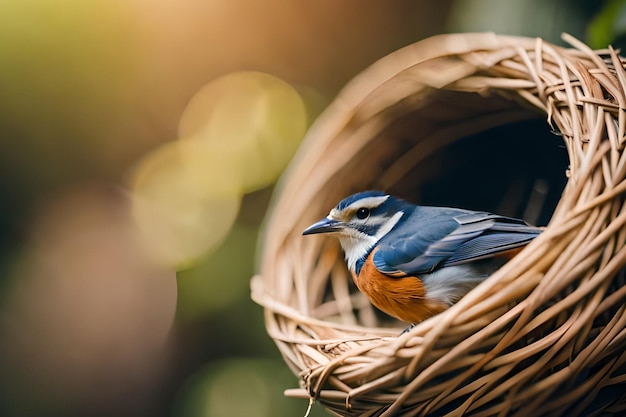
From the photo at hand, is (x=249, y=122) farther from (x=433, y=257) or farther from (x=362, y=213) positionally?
(x=433, y=257)

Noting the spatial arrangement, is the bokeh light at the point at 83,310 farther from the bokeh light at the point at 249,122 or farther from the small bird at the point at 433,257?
the small bird at the point at 433,257

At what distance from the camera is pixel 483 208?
46.6 inches

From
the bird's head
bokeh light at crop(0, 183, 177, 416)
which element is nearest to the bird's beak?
the bird's head

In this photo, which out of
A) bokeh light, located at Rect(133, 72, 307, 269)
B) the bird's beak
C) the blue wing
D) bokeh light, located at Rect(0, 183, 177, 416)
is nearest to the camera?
the blue wing

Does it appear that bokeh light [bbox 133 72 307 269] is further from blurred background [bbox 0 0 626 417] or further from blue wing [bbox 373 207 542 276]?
blue wing [bbox 373 207 542 276]

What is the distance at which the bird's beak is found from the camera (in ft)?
3.11

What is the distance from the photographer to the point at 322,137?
110cm

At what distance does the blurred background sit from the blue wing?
0.51 meters

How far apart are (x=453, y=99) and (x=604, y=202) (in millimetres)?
417

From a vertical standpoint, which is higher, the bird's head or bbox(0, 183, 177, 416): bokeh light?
the bird's head

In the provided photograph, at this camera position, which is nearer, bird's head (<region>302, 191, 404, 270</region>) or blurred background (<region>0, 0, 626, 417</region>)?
bird's head (<region>302, 191, 404, 270</region>)

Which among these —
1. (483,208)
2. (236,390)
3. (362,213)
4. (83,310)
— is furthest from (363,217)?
(83,310)

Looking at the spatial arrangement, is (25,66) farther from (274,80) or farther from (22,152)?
(274,80)

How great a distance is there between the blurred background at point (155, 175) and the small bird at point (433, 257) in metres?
0.48
